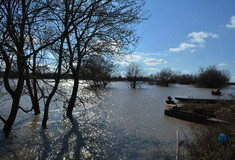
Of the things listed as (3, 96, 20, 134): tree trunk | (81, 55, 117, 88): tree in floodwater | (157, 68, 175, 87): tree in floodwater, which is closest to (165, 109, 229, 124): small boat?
(81, 55, 117, 88): tree in floodwater

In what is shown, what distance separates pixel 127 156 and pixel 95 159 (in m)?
0.95

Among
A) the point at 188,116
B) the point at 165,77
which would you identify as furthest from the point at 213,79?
the point at 188,116

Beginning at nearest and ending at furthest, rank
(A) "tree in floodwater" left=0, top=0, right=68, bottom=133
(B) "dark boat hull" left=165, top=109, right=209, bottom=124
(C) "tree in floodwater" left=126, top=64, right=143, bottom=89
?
(A) "tree in floodwater" left=0, top=0, right=68, bottom=133 < (B) "dark boat hull" left=165, top=109, right=209, bottom=124 < (C) "tree in floodwater" left=126, top=64, right=143, bottom=89

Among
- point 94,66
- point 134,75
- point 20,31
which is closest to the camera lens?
point 20,31

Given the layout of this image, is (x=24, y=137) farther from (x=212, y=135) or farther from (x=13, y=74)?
(x=212, y=135)

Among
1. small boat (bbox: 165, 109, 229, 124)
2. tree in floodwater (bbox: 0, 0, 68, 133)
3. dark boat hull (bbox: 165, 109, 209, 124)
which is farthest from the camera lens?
dark boat hull (bbox: 165, 109, 209, 124)

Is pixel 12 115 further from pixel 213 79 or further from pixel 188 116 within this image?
pixel 213 79

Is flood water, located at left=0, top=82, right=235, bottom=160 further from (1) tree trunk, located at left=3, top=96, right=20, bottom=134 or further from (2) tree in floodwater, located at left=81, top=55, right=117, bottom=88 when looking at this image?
(2) tree in floodwater, located at left=81, top=55, right=117, bottom=88

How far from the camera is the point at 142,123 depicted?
832 cm

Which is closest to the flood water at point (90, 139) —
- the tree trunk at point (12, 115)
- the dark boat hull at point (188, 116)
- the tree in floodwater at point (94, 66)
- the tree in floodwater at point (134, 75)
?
the tree trunk at point (12, 115)

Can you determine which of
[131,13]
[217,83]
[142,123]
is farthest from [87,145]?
[217,83]

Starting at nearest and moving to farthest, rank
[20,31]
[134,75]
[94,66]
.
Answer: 1. [20,31]
2. [94,66]
3. [134,75]

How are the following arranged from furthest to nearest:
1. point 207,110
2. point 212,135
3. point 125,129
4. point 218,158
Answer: point 207,110 < point 125,129 < point 212,135 < point 218,158

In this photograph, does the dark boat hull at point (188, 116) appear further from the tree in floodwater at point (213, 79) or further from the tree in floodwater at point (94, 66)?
the tree in floodwater at point (213, 79)
